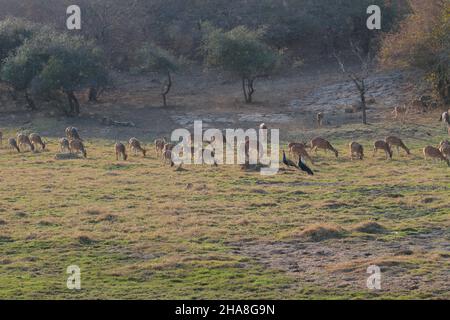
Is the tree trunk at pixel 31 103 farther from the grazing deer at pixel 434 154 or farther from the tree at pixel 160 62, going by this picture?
the grazing deer at pixel 434 154

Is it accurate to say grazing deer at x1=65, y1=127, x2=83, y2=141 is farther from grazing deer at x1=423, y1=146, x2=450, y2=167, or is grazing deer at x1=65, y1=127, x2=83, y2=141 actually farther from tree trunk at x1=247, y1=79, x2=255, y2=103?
grazing deer at x1=423, y1=146, x2=450, y2=167

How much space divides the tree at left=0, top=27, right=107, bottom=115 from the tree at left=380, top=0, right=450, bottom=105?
11245 millimetres

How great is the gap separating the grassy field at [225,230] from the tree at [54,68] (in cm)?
920

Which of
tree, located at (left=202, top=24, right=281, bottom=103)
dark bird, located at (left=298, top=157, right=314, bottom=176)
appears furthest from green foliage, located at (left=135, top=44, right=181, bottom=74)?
dark bird, located at (left=298, top=157, right=314, bottom=176)

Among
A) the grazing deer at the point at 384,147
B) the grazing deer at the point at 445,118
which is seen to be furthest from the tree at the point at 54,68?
the grazing deer at the point at 384,147

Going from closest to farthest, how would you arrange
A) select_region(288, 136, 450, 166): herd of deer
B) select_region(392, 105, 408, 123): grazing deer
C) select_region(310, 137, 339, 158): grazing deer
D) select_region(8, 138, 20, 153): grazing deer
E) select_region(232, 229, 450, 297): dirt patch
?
select_region(232, 229, 450, 297): dirt patch, select_region(288, 136, 450, 166): herd of deer, select_region(310, 137, 339, 158): grazing deer, select_region(8, 138, 20, 153): grazing deer, select_region(392, 105, 408, 123): grazing deer

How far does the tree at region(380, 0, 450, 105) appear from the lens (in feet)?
107

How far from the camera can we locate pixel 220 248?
1470cm

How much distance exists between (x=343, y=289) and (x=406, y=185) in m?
8.06

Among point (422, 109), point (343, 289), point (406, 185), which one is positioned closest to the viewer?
point (343, 289)

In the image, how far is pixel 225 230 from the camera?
52.0 feet
